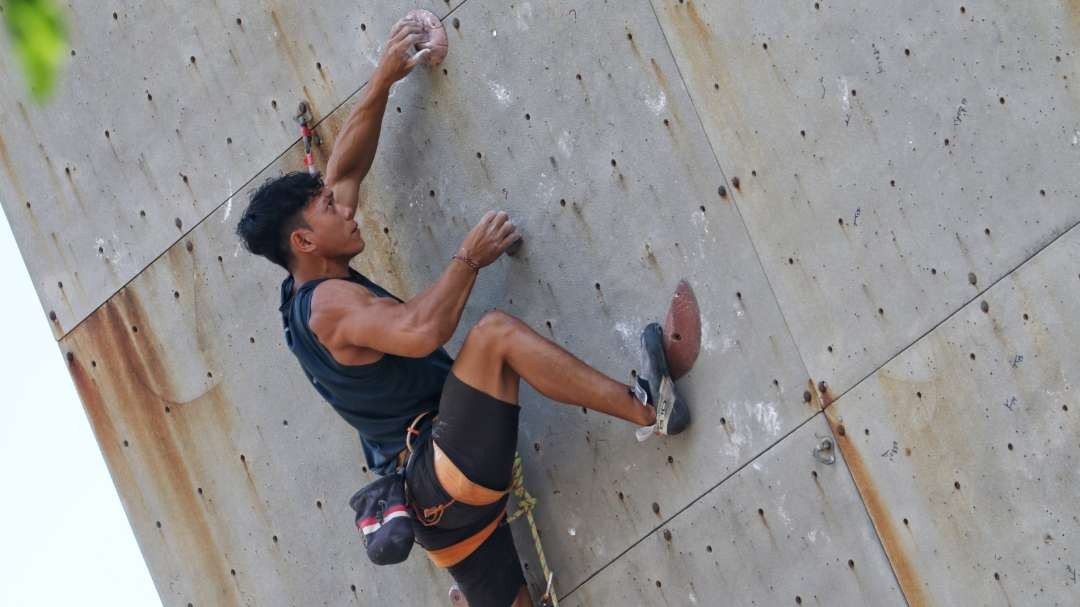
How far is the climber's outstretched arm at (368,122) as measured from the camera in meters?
3.94

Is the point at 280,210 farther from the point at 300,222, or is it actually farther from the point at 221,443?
the point at 221,443

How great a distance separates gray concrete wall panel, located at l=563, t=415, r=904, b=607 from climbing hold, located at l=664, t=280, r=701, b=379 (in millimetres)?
306

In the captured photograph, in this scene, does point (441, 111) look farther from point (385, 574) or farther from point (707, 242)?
point (385, 574)

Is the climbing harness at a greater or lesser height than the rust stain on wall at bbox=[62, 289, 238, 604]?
greater

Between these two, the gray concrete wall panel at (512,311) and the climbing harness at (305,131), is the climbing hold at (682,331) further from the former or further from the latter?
the climbing harness at (305,131)

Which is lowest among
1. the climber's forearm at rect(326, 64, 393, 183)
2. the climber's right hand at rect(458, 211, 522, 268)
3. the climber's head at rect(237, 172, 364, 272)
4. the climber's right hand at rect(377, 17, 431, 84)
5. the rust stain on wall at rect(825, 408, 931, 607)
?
the rust stain on wall at rect(825, 408, 931, 607)

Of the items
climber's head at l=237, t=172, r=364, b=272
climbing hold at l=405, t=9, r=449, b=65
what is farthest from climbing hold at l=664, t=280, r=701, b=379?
climbing hold at l=405, t=9, r=449, b=65

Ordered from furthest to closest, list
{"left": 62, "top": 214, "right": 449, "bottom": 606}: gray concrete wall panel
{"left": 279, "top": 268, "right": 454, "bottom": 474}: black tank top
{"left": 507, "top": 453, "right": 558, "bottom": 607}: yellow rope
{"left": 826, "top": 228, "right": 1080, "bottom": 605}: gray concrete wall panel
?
{"left": 62, "top": 214, "right": 449, "bottom": 606}: gray concrete wall panel, {"left": 507, "top": 453, "right": 558, "bottom": 607}: yellow rope, {"left": 279, "top": 268, "right": 454, "bottom": 474}: black tank top, {"left": 826, "top": 228, "right": 1080, "bottom": 605}: gray concrete wall panel

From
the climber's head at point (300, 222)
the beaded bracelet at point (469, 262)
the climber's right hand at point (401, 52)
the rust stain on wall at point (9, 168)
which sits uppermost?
the rust stain on wall at point (9, 168)

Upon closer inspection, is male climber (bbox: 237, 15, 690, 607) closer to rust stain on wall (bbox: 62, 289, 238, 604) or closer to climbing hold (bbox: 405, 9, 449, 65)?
climbing hold (bbox: 405, 9, 449, 65)

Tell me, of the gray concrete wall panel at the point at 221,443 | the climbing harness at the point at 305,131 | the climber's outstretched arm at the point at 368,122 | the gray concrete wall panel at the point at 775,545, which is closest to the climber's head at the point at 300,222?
the climber's outstretched arm at the point at 368,122

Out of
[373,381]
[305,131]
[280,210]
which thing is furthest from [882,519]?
[305,131]

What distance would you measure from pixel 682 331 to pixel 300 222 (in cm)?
100

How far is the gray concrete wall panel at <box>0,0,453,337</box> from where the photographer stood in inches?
166
